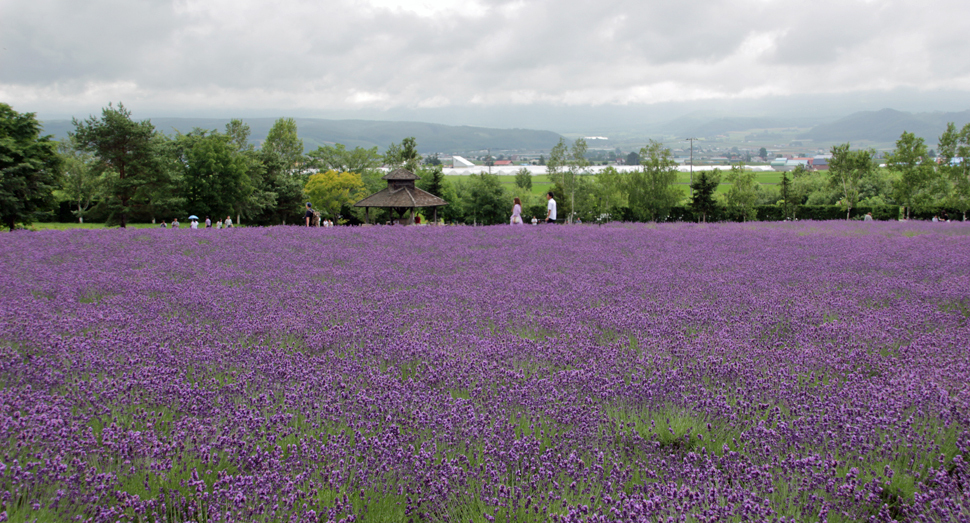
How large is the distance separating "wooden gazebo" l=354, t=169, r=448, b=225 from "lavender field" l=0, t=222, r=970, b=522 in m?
19.3

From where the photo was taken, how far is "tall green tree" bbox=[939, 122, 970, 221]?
1506 inches

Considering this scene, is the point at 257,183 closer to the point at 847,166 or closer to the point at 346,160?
the point at 346,160

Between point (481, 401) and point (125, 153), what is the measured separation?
4501 centimetres

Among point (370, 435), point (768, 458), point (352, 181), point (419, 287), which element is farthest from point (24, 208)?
point (352, 181)

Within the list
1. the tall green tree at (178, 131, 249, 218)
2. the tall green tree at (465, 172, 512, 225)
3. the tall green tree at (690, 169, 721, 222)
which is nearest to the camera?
the tall green tree at (178, 131, 249, 218)

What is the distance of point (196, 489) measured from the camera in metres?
2.54

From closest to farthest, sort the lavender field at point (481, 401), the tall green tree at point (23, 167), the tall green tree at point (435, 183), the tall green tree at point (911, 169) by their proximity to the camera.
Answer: the lavender field at point (481, 401), the tall green tree at point (23, 167), the tall green tree at point (911, 169), the tall green tree at point (435, 183)

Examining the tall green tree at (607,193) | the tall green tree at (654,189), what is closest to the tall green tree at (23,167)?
the tall green tree at (654,189)

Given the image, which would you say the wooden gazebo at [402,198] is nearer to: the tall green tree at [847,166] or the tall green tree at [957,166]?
the tall green tree at [957,166]

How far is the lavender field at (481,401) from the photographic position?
8.29 feet

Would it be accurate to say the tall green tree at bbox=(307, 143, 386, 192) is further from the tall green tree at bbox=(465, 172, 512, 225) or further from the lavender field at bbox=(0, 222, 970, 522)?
the lavender field at bbox=(0, 222, 970, 522)

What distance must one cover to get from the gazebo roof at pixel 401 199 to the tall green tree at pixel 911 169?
120 ft

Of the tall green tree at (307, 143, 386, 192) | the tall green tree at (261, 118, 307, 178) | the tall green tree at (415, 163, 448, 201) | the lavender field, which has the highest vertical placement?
the tall green tree at (261, 118, 307, 178)

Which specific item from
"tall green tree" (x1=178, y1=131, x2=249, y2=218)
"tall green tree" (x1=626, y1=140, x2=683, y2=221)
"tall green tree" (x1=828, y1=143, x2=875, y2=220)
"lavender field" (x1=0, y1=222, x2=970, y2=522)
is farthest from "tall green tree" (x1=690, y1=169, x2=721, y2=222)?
"lavender field" (x1=0, y1=222, x2=970, y2=522)
